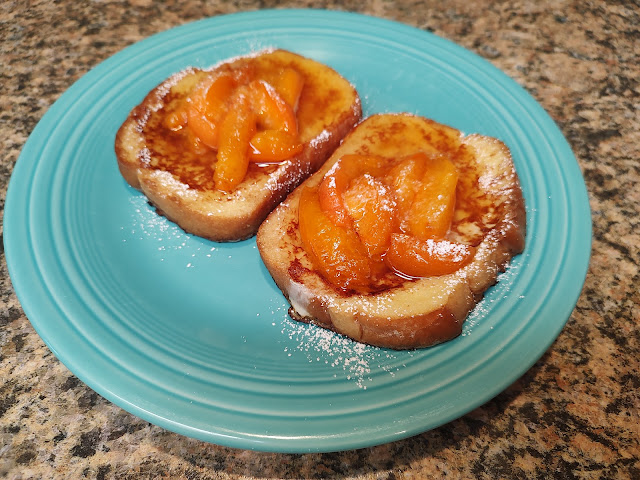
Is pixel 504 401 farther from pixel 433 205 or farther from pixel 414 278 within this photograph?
pixel 433 205

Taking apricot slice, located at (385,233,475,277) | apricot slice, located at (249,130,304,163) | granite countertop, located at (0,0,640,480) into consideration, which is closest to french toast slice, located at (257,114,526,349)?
apricot slice, located at (385,233,475,277)

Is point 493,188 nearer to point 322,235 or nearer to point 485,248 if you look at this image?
point 485,248

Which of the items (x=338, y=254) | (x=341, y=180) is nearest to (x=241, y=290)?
(x=338, y=254)

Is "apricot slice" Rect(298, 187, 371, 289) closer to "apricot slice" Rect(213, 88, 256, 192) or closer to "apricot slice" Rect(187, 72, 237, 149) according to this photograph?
"apricot slice" Rect(213, 88, 256, 192)

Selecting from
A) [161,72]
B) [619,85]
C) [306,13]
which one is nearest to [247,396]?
[161,72]

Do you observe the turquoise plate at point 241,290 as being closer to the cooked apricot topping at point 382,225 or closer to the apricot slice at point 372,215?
the cooked apricot topping at point 382,225

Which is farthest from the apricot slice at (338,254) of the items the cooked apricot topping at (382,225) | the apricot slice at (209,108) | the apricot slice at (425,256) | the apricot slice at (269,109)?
the apricot slice at (209,108)
